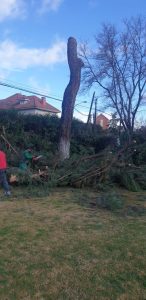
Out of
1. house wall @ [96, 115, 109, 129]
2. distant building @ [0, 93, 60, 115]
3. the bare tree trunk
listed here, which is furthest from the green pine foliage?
distant building @ [0, 93, 60, 115]

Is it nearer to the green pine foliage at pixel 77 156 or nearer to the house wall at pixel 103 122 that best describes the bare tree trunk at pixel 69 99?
the green pine foliage at pixel 77 156

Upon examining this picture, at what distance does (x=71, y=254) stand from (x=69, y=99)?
10612 mm

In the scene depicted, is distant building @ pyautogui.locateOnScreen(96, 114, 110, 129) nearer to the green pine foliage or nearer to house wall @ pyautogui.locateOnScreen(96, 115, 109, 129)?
house wall @ pyautogui.locateOnScreen(96, 115, 109, 129)

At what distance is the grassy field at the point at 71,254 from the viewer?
3.56 metres

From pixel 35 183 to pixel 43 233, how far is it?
453 cm

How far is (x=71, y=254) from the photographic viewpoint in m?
4.45

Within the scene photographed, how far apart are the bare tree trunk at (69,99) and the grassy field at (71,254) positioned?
723 cm

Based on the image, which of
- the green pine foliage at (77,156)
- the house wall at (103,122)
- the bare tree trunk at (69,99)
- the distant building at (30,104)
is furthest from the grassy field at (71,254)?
the distant building at (30,104)

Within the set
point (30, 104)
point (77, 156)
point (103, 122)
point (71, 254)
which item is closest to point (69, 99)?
point (77, 156)

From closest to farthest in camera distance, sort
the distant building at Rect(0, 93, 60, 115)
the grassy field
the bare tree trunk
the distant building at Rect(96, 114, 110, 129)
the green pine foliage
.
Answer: the grassy field, the green pine foliage, the bare tree trunk, the distant building at Rect(96, 114, 110, 129), the distant building at Rect(0, 93, 60, 115)

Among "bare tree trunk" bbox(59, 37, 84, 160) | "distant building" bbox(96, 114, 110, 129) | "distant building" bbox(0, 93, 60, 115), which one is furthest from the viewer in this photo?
"distant building" bbox(0, 93, 60, 115)

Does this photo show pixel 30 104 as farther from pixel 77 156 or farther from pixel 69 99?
pixel 77 156

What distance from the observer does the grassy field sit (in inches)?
140

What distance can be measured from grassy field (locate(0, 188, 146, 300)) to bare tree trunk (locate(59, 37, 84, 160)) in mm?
7225
